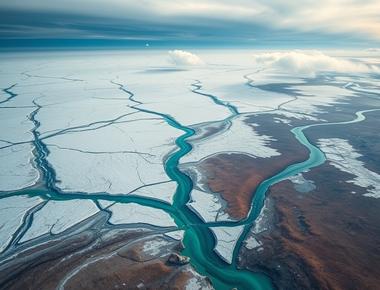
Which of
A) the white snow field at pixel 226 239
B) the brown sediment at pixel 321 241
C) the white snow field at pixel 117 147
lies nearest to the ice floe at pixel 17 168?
the white snow field at pixel 117 147

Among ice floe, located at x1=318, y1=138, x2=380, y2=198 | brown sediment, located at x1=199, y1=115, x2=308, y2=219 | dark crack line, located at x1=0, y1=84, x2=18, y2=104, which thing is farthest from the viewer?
dark crack line, located at x1=0, y1=84, x2=18, y2=104

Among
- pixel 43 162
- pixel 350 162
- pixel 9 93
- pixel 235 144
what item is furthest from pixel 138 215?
pixel 9 93

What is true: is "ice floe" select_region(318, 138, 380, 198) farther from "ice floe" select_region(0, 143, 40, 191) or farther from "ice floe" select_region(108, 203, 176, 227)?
"ice floe" select_region(0, 143, 40, 191)

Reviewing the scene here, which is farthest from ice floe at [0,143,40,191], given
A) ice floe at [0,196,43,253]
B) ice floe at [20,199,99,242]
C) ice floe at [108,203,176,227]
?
ice floe at [108,203,176,227]

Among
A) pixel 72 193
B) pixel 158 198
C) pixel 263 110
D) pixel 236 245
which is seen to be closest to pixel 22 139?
pixel 72 193

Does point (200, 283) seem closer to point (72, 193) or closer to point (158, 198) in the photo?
point (158, 198)

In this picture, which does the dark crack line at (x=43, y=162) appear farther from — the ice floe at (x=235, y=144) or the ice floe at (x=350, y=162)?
the ice floe at (x=350, y=162)
